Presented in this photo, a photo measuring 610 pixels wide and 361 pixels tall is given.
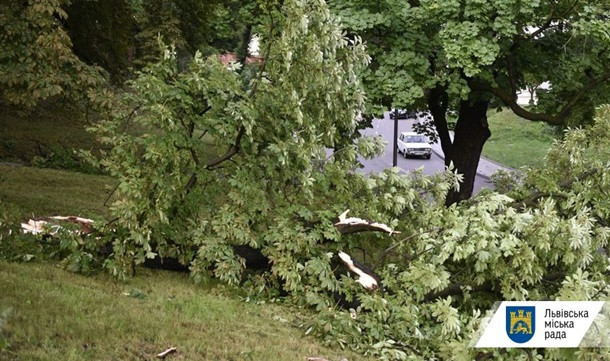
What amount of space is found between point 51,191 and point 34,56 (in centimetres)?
520

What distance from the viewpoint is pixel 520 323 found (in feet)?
25.2

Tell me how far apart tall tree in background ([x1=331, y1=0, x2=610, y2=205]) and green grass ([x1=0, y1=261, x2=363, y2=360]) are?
734 centimetres

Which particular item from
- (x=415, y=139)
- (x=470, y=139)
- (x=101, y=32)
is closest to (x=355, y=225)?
(x=101, y=32)

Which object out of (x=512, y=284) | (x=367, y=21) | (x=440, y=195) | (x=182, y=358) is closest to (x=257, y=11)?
(x=367, y=21)

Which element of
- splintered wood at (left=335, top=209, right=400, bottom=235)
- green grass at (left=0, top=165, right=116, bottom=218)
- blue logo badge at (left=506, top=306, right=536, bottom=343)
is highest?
splintered wood at (left=335, top=209, right=400, bottom=235)

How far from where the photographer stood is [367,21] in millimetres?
13945

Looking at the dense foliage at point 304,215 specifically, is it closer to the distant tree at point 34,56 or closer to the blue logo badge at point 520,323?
the blue logo badge at point 520,323

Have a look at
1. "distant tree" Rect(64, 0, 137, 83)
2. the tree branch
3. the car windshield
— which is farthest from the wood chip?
the car windshield

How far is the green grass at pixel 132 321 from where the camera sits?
5.43 metres

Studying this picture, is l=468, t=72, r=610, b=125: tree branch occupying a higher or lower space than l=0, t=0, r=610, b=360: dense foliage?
higher

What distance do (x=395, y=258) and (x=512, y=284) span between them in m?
1.84

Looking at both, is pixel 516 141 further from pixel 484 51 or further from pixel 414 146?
pixel 484 51

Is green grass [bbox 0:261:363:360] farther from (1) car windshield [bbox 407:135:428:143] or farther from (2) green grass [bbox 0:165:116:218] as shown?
(1) car windshield [bbox 407:135:428:143]

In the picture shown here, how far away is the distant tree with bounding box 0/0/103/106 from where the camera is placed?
8.79m
